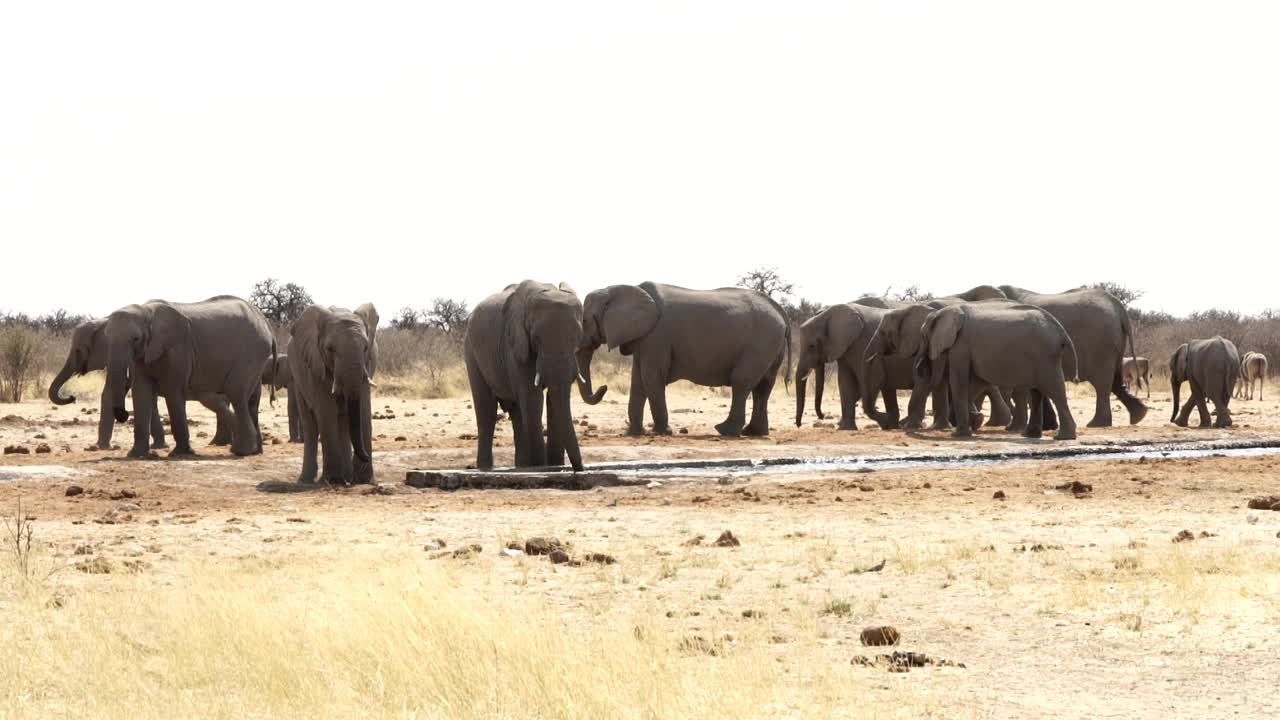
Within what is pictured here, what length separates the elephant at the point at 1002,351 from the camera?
88.9 ft

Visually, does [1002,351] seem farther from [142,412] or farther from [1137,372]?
[1137,372]

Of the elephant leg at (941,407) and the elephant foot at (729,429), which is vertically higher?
the elephant leg at (941,407)

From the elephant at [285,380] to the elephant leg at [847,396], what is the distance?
9468 mm

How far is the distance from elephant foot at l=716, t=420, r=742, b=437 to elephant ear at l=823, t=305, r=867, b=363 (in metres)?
3.93

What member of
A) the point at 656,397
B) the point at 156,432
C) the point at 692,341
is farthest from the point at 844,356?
the point at 156,432

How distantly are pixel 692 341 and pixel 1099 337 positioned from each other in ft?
26.0

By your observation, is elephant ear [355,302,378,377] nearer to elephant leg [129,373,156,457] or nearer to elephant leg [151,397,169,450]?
elephant leg [129,373,156,457]

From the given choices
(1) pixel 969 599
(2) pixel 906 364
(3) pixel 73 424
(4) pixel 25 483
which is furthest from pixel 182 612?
(2) pixel 906 364

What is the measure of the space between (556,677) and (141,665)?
2272 mm

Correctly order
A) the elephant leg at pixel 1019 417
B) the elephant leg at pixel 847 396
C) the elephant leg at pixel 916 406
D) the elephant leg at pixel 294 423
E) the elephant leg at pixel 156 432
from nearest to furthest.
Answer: the elephant leg at pixel 156 432 → the elephant leg at pixel 294 423 → the elephant leg at pixel 1019 417 → the elephant leg at pixel 916 406 → the elephant leg at pixel 847 396

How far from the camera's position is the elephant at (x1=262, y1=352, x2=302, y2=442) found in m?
24.4

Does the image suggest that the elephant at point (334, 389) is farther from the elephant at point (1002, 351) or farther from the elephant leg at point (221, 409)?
the elephant at point (1002, 351)

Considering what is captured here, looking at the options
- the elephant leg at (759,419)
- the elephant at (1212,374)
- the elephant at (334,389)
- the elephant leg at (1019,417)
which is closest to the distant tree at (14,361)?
the elephant leg at (759,419)

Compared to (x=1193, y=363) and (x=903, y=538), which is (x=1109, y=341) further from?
(x=903, y=538)
